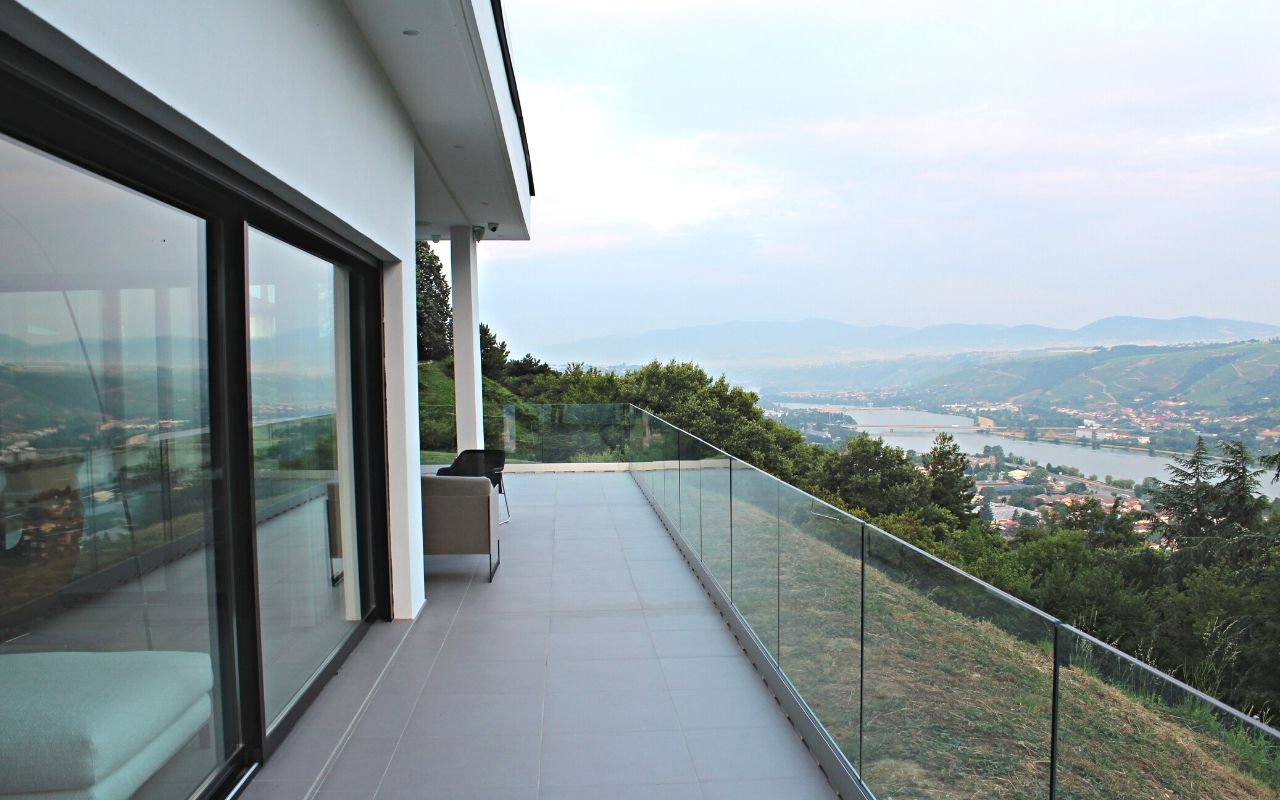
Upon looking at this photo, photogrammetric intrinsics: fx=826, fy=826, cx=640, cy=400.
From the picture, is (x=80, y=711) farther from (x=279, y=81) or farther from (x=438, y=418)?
(x=438, y=418)

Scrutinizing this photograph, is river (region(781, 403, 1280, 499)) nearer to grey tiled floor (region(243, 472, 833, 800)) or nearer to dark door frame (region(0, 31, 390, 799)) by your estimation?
grey tiled floor (region(243, 472, 833, 800))

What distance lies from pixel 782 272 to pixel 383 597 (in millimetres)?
55448

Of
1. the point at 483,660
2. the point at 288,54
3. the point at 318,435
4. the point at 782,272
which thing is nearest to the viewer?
the point at 288,54

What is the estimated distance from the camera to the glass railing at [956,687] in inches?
56.8

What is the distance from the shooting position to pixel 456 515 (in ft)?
20.7

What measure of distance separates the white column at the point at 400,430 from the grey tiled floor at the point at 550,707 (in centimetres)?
31

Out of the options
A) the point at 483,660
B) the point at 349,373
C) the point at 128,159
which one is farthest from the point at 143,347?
the point at 483,660

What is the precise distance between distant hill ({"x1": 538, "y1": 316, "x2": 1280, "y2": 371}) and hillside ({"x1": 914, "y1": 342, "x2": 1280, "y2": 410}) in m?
9.02

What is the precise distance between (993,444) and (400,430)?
20532mm

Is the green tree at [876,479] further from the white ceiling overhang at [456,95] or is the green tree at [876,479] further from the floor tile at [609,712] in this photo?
the floor tile at [609,712]

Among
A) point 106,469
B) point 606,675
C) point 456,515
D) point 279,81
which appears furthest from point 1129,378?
point 106,469

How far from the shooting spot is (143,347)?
7.93 feet

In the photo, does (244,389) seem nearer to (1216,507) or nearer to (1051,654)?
(1051,654)

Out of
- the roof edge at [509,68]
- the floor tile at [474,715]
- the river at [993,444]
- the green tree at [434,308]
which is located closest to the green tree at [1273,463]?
the river at [993,444]
